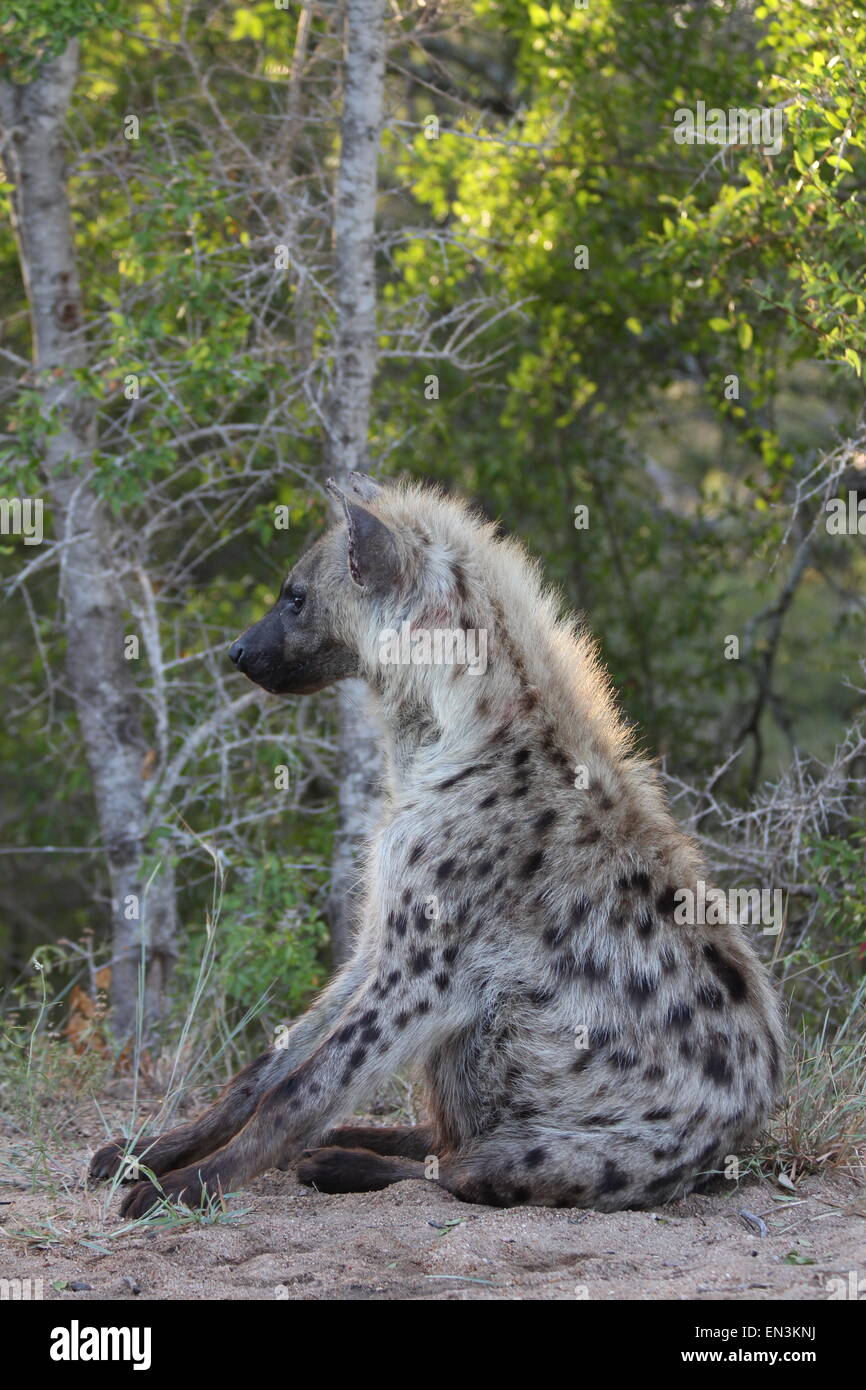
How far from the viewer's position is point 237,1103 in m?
3.71

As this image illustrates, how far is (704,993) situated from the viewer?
11.2 ft

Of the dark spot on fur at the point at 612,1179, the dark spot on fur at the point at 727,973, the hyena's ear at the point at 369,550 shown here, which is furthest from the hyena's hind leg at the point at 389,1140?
the hyena's ear at the point at 369,550

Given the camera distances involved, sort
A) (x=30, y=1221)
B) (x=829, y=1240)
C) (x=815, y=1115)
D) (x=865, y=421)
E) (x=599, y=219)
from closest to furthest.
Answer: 1. (x=829, y=1240)
2. (x=30, y=1221)
3. (x=815, y=1115)
4. (x=865, y=421)
5. (x=599, y=219)

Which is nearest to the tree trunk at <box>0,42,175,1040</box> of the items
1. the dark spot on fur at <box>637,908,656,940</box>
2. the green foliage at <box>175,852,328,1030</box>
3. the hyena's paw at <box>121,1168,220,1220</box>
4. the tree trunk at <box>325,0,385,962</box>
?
the green foliage at <box>175,852,328,1030</box>

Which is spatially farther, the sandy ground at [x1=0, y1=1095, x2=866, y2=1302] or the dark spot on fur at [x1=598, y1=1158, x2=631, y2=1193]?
the dark spot on fur at [x1=598, y1=1158, x2=631, y2=1193]

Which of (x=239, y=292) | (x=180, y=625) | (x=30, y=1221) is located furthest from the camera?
(x=180, y=625)

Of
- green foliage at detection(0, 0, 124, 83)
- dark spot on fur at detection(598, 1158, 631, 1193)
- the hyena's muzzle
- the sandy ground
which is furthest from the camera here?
green foliage at detection(0, 0, 124, 83)

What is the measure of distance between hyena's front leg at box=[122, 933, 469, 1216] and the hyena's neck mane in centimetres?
52

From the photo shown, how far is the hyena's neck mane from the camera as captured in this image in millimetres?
3627

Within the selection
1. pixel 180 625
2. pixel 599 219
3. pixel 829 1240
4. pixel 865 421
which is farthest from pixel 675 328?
pixel 829 1240

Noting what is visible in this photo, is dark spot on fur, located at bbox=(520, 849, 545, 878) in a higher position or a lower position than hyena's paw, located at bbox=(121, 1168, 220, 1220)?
higher

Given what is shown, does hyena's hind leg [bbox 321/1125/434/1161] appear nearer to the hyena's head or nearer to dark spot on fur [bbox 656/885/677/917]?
dark spot on fur [bbox 656/885/677/917]

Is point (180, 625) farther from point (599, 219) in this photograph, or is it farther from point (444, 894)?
→ point (444, 894)

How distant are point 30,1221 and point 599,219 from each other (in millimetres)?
5383
